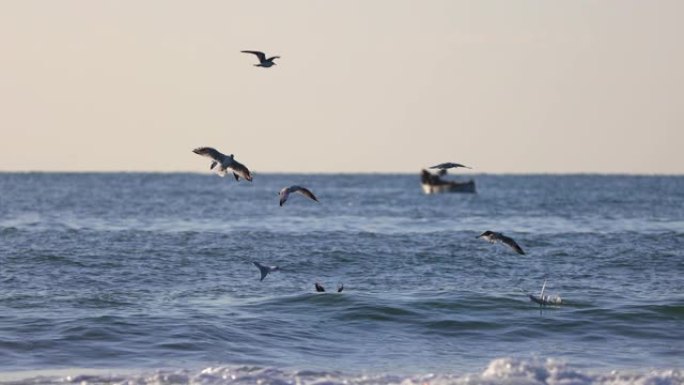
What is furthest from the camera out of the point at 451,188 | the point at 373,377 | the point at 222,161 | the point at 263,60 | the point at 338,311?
the point at 451,188

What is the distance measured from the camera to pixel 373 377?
1716 cm

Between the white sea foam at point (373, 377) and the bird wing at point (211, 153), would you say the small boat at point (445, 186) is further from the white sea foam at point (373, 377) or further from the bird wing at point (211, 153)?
the white sea foam at point (373, 377)

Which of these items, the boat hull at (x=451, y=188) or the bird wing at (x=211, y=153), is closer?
the bird wing at (x=211, y=153)

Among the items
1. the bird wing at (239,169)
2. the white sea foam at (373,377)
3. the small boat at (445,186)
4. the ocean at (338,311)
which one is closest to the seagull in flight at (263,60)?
the bird wing at (239,169)

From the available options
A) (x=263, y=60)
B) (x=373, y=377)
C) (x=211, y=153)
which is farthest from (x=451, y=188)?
(x=373, y=377)

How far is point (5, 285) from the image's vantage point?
1025 inches

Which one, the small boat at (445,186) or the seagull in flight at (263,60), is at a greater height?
the seagull in flight at (263,60)

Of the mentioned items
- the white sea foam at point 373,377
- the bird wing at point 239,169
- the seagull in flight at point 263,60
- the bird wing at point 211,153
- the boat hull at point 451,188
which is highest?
the seagull in flight at point 263,60

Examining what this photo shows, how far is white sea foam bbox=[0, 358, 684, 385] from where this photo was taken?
16625 mm

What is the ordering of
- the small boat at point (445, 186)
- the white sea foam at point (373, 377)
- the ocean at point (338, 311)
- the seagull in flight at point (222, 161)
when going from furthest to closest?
the small boat at point (445, 186), the seagull in flight at point (222, 161), the ocean at point (338, 311), the white sea foam at point (373, 377)

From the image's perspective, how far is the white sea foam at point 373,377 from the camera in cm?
1662

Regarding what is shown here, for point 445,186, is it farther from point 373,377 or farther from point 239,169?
point 373,377

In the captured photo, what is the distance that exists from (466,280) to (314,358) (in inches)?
391

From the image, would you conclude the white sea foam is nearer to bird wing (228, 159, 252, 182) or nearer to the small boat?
Result: bird wing (228, 159, 252, 182)
